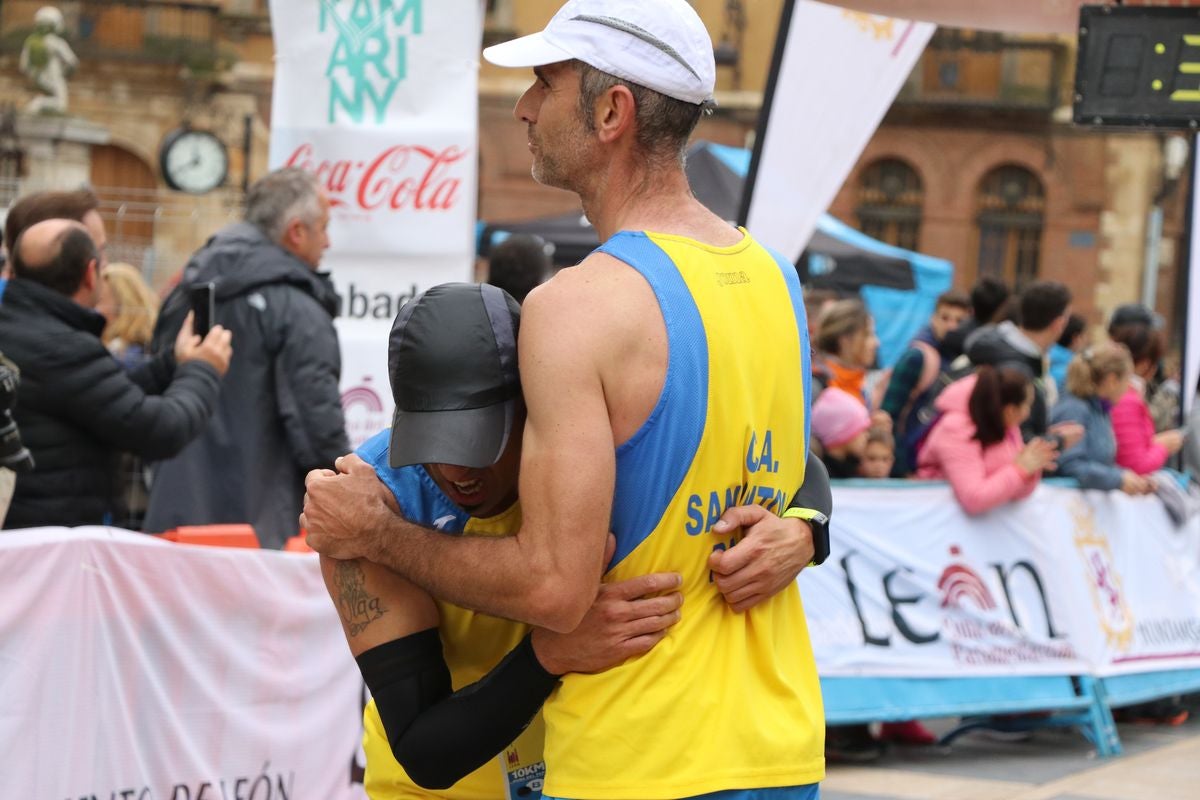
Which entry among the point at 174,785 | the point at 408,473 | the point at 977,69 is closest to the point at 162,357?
the point at 174,785

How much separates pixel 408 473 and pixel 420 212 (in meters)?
4.43

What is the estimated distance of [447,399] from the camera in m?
2.45

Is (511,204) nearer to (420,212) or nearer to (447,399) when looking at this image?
(420,212)

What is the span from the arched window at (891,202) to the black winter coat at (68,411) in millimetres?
33014

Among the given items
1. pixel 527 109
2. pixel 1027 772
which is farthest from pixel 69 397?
pixel 1027 772

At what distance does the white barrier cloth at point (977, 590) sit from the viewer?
721 centimetres

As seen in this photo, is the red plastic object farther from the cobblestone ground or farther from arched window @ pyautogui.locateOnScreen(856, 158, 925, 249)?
arched window @ pyautogui.locateOnScreen(856, 158, 925, 249)

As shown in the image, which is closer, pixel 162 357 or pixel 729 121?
pixel 162 357

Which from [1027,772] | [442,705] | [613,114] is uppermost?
[613,114]

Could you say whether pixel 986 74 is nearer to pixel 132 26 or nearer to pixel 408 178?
pixel 132 26

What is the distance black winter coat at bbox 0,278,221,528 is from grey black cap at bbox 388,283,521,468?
2945mm

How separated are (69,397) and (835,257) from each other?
44.7 feet

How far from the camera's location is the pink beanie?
24.6ft

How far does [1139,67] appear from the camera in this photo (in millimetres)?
6578
